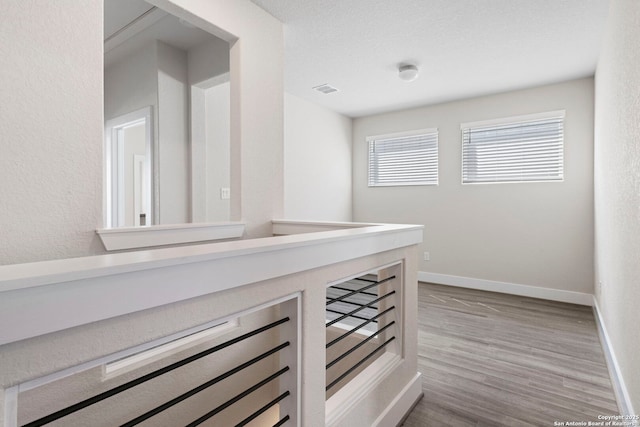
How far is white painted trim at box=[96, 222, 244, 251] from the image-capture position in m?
1.65

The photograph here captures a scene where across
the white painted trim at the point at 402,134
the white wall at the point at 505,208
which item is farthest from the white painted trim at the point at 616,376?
the white painted trim at the point at 402,134

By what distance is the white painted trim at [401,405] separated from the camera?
1.61 meters

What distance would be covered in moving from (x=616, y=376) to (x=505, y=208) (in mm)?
2431

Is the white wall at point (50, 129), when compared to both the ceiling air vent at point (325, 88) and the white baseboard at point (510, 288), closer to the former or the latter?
the ceiling air vent at point (325, 88)

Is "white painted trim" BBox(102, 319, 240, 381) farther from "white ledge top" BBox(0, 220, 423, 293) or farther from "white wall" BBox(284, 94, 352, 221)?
"white wall" BBox(284, 94, 352, 221)

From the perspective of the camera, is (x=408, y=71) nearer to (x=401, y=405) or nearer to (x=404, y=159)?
(x=404, y=159)

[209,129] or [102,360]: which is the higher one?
[209,129]

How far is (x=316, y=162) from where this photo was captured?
4.78 metres

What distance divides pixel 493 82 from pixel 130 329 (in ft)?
14.1

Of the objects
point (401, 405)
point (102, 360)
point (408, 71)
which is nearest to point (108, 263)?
point (102, 360)

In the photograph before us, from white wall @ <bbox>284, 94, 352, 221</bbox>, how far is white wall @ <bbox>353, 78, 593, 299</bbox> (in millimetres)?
540

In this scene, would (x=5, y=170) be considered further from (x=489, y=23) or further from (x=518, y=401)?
(x=489, y=23)

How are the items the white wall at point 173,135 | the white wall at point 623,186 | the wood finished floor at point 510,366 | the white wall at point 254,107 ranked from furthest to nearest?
the white wall at point 173,135, the white wall at point 254,107, the wood finished floor at point 510,366, the white wall at point 623,186

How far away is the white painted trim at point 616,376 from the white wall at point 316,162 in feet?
10.8
